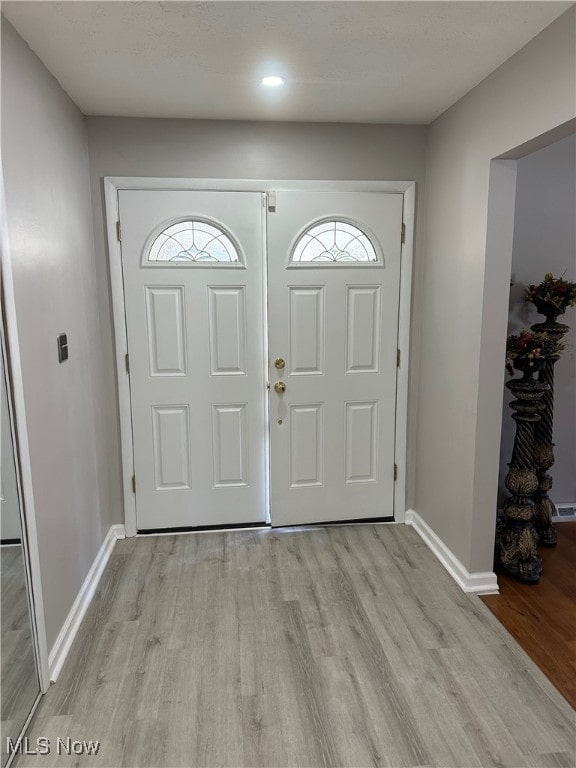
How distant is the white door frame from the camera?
9.08ft

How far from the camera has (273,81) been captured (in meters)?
2.23

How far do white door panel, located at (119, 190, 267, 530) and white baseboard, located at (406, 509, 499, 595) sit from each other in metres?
1.01

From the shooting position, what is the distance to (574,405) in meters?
3.29

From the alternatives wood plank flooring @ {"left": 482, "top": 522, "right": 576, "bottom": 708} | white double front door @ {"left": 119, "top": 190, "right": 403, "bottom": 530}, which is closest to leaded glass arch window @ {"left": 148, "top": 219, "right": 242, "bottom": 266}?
white double front door @ {"left": 119, "top": 190, "right": 403, "bottom": 530}

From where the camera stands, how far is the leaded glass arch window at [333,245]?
9.59 feet

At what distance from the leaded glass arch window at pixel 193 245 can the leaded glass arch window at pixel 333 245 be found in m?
0.38

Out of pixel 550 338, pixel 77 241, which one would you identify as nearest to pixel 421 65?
pixel 550 338

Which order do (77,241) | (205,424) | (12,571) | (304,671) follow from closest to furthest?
(12,571) < (304,671) < (77,241) < (205,424)

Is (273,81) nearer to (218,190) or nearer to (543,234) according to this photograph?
(218,190)

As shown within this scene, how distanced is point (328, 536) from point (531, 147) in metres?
2.26

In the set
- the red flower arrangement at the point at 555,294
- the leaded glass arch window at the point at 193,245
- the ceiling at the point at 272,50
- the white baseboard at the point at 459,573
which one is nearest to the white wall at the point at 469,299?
the white baseboard at the point at 459,573

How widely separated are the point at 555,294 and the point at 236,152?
6.20 ft

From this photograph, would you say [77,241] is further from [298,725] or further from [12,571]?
[298,725]

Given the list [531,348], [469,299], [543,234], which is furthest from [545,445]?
[543,234]
